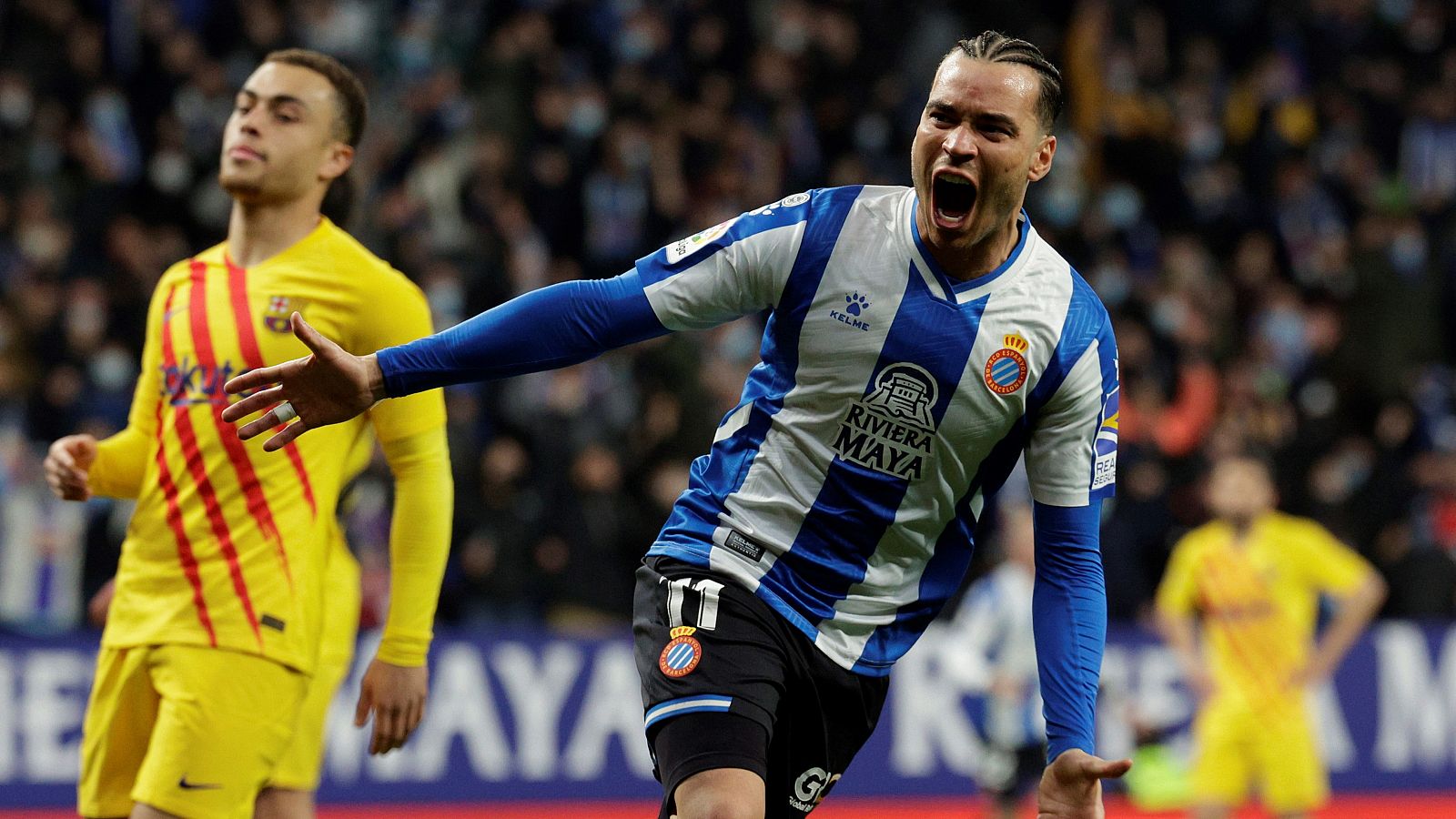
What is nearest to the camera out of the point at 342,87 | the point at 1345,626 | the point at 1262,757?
the point at 342,87

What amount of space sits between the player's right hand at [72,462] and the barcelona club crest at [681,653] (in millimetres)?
1885

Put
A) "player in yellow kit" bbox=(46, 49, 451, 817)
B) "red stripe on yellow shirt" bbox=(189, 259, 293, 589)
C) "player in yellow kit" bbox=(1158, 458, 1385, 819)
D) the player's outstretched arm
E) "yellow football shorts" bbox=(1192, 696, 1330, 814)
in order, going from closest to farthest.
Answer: the player's outstretched arm → "player in yellow kit" bbox=(46, 49, 451, 817) → "red stripe on yellow shirt" bbox=(189, 259, 293, 589) → "yellow football shorts" bbox=(1192, 696, 1330, 814) → "player in yellow kit" bbox=(1158, 458, 1385, 819)

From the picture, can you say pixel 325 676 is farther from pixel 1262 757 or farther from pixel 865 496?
pixel 1262 757

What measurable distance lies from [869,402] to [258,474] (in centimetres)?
169

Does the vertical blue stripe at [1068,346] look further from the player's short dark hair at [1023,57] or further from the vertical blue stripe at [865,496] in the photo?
the player's short dark hair at [1023,57]

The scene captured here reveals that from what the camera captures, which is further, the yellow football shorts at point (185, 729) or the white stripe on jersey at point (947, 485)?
the yellow football shorts at point (185, 729)

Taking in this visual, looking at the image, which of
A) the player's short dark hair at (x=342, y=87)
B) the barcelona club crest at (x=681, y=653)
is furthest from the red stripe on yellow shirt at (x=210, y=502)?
the barcelona club crest at (x=681, y=653)

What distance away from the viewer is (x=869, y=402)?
13.5ft

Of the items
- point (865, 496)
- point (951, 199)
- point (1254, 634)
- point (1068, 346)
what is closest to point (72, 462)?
point (865, 496)

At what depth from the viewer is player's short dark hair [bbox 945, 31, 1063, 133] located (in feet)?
13.5

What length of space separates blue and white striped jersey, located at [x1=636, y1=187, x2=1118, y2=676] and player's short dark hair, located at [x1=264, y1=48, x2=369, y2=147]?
1609mm

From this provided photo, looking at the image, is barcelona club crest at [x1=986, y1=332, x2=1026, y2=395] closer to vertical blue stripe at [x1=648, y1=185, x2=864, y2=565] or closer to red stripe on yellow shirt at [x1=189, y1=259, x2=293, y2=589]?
vertical blue stripe at [x1=648, y1=185, x2=864, y2=565]

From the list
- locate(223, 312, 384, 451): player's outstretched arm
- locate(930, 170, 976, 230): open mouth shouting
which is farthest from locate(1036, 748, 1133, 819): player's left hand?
locate(223, 312, 384, 451): player's outstretched arm

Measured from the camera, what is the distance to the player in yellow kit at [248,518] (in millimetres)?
4629
